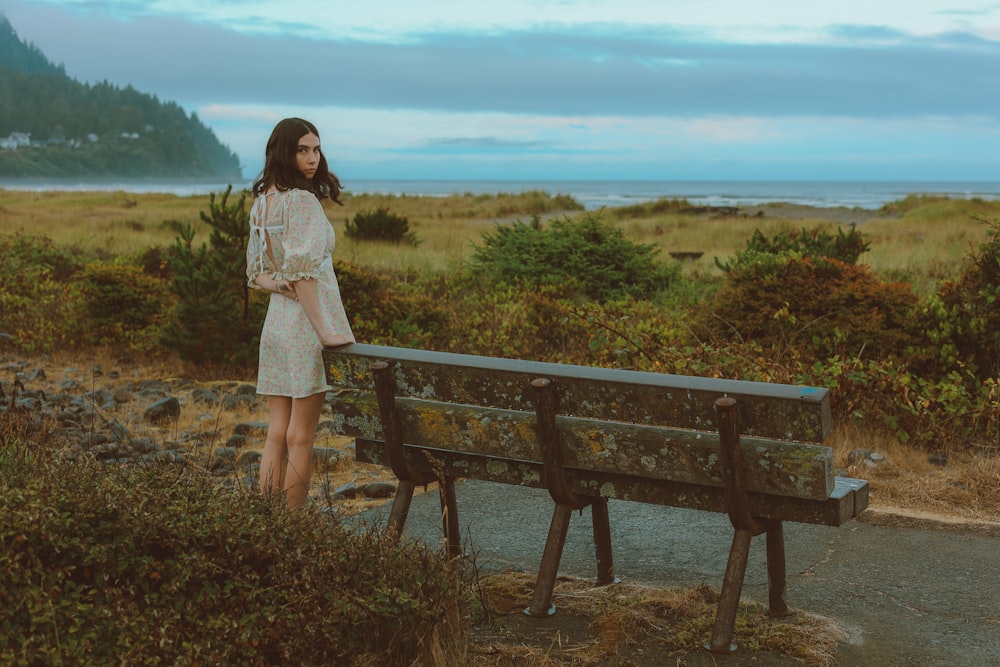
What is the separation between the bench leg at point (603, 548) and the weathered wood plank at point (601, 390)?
84 centimetres

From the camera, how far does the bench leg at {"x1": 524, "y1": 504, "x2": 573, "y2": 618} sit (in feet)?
14.5

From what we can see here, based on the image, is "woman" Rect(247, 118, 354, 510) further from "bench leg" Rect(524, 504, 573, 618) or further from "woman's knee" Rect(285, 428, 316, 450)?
"bench leg" Rect(524, 504, 573, 618)

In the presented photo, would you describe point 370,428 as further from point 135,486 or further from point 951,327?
point 951,327

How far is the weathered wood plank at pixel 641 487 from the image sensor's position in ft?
12.8

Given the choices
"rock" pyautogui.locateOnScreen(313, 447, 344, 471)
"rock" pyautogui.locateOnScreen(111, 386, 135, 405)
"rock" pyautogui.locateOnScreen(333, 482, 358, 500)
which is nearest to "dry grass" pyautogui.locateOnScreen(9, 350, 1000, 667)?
"rock" pyautogui.locateOnScreen(333, 482, 358, 500)

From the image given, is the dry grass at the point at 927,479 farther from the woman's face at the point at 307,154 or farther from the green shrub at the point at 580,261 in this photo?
the green shrub at the point at 580,261

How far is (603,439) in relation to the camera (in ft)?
13.4

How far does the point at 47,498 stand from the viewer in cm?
333

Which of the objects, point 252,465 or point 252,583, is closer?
point 252,583

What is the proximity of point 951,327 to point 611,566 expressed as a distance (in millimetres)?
4822

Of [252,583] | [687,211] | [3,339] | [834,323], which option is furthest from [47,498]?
→ [687,211]

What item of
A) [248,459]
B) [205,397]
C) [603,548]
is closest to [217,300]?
[205,397]

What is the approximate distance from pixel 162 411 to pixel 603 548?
5.53 meters

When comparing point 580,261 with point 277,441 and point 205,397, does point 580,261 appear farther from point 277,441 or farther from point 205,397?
point 277,441
